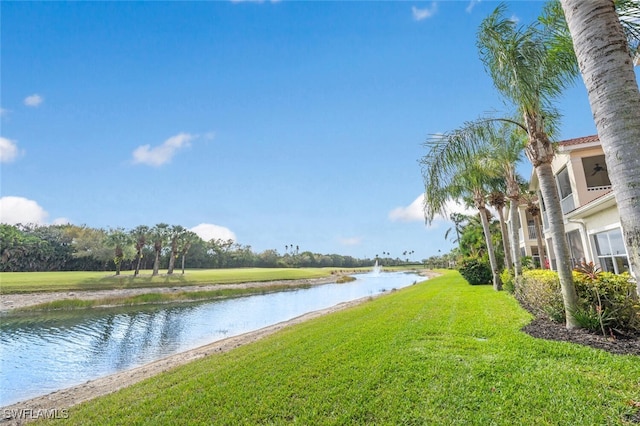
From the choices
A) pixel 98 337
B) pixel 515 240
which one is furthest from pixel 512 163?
pixel 98 337

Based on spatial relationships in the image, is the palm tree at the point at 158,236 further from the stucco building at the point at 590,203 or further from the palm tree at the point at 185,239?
the stucco building at the point at 590,203

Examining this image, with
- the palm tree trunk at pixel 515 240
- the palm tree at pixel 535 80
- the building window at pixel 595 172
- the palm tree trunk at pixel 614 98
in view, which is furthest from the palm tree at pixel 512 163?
the palm tree trunk at pixel 614 98

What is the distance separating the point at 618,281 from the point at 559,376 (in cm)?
372

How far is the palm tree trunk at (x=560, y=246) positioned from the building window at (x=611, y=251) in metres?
5.55

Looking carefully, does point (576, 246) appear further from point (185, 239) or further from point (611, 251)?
point (185, 239)

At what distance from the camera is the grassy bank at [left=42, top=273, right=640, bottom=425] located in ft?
12.9

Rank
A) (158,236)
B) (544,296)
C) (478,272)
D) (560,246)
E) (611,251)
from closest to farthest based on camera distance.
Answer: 1. (560,246)
2. (544,296)
3. (611,251)
4. (478,272)
5. (158,236)

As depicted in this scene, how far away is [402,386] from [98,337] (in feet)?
55.9

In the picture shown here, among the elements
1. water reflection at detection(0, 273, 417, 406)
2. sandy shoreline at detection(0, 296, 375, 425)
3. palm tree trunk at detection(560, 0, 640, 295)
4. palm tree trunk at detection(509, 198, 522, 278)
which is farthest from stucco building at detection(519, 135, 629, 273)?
water reflection at detection(0, 273, 417, 406)

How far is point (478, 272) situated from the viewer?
69.5 ft

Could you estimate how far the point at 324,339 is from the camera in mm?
8406

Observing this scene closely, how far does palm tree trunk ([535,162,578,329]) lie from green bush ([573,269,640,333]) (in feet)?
0.93

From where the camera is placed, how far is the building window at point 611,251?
11.0m

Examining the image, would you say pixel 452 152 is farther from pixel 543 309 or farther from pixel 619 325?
pixel 543 309
